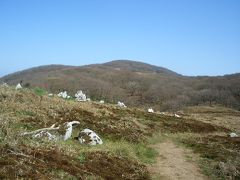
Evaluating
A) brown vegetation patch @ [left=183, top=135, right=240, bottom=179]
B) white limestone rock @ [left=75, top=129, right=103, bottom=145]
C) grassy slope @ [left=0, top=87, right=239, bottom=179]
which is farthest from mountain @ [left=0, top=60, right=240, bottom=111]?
white limestone rock @ [left=75, top=129, right=103, bottom=145]

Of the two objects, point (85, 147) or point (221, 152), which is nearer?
point (85, 147)

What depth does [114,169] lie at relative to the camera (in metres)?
16.0

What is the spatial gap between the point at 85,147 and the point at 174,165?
4666 mm

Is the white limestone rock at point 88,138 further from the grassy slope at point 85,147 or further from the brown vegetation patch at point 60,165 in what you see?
the brown vegetation patch at point 60,165

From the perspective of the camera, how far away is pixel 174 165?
19.4 meters

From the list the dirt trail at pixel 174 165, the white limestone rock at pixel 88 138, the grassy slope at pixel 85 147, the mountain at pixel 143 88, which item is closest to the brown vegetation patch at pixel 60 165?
the grassy slope at pixel 85 147

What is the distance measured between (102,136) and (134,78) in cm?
14297

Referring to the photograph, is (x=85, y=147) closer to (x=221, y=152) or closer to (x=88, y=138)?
(x=88, y=138)

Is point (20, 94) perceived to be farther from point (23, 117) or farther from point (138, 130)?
point (138, 130)

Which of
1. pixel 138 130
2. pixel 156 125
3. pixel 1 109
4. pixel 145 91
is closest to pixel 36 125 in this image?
pixel 1 109

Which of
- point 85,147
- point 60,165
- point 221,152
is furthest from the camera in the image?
point 221,152

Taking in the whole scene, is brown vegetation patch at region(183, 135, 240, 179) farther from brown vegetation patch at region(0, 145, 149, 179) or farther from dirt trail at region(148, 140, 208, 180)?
brown vegetation patch at region(0, 145, 149, 179)

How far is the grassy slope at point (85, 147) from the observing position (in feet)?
42.5

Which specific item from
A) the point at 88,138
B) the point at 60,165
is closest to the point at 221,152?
the point at 88,138
